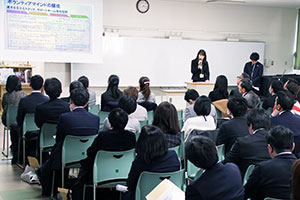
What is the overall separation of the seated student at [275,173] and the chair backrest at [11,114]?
3.71 metres

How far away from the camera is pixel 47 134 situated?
435 centimetres

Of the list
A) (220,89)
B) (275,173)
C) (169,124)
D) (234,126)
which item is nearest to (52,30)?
(220,89)

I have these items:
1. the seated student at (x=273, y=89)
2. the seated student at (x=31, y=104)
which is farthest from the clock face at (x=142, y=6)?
the seated student at (x=31, y=104)

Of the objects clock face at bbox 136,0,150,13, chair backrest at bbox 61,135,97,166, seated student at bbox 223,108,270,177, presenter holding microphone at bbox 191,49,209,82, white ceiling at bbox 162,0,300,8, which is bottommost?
chair backrest at bbox 61,135,97,166

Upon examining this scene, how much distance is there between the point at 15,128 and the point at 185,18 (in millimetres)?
6368

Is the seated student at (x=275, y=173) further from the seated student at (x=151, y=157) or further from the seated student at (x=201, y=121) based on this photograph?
the seated student at (x=201, y=121)

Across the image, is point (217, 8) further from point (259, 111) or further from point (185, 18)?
point (259, 111)

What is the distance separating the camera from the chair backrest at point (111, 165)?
3.35 m

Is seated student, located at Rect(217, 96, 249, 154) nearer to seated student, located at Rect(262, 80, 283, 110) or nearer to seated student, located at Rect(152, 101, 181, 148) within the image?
seated student, located at Rect(152, 101, 181, 148)

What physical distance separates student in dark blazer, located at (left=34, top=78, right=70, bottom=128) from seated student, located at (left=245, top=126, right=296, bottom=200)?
8.24ft

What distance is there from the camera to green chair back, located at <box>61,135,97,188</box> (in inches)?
149

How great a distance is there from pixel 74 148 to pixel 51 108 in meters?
0.76

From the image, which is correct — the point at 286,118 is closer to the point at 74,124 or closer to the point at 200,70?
the point at 74,124

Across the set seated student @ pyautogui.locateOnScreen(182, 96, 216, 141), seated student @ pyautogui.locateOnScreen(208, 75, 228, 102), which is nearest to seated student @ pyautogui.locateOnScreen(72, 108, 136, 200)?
seated student @ pyautogui.locateOnScreen(182, 96, 216, 141)
